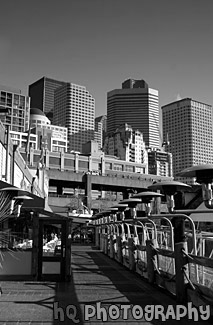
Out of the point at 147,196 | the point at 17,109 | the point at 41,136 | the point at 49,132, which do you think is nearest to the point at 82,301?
the point at 147,196

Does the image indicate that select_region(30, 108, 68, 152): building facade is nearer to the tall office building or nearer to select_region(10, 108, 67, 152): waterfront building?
select_region(10, 108, 67, 152): waterfront building

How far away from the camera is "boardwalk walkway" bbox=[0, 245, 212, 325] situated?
7207 mm

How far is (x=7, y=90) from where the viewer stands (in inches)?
7274

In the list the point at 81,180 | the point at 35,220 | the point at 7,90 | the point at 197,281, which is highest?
the point at 7,90

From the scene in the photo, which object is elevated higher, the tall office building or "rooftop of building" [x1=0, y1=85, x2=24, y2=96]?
"rooftop of building" [x1=0, y1=85, x2=24, y2=96]

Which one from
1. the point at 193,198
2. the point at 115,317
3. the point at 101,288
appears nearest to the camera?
the point at 115,317

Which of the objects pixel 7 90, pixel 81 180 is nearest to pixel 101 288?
pixel 81 180

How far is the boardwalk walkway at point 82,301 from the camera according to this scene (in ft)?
23.6

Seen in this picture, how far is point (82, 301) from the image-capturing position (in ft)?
29.0

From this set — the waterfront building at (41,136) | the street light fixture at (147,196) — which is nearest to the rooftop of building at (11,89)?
the waterfront building at (41,136)

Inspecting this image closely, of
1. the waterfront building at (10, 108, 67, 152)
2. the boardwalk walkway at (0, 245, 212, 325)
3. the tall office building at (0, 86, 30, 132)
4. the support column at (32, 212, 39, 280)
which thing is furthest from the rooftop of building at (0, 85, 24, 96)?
the boardwalk walkway at (0, 245, 212, 325)

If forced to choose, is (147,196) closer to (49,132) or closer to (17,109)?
(49,132)

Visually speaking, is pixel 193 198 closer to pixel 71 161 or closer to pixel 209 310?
pixel 209 310

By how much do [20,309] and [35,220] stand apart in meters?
5.48
